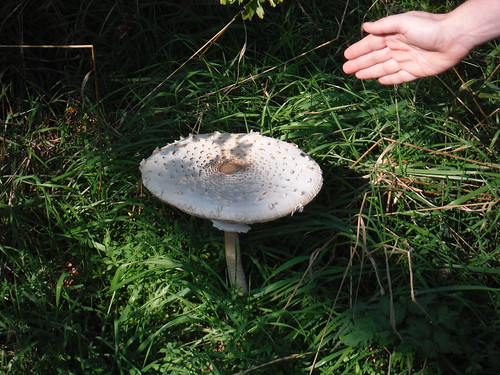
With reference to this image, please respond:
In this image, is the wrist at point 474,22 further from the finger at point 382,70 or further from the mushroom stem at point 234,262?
the mushroom stem at point 234,262

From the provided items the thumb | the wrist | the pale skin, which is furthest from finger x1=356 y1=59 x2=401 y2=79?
the wrist

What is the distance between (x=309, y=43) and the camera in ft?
13.9

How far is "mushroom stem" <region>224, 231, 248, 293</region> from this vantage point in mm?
2875

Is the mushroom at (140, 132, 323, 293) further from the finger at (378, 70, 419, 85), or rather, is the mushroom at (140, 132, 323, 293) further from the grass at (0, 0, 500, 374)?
the finger at (378, 70, 419, 85)

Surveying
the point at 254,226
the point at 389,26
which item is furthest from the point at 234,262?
the point at 389,26

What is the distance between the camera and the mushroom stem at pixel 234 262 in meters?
A: 2.88

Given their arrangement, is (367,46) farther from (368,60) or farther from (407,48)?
(407,48)

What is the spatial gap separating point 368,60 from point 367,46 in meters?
0.08

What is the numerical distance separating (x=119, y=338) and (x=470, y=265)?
190 centimetres

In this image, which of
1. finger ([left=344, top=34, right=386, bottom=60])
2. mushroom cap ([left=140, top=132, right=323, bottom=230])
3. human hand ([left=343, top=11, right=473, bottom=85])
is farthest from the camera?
finger ([left=344, top=34, right=386, bottom=60])

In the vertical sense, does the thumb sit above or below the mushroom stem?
above

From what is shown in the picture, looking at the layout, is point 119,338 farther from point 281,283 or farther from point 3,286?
point 281,283

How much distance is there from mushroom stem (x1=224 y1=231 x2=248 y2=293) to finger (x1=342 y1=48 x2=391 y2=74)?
3.96 feet

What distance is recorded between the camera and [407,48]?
9.96 feet
